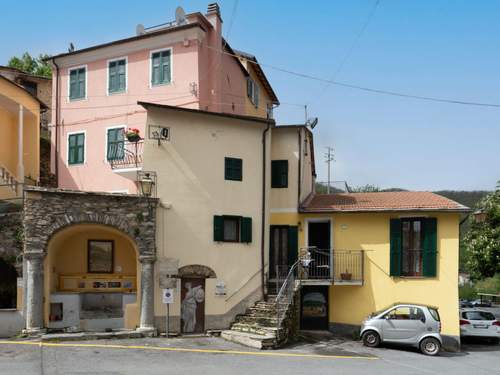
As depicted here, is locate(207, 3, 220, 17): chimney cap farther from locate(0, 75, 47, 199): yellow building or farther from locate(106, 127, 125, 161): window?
locate(0, 75, 47, 199): yellow building

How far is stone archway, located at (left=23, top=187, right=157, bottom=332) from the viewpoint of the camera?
17.2 meters

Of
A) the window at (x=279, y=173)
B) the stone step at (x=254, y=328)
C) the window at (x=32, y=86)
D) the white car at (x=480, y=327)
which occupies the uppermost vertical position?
the window at (x=32, y=86)

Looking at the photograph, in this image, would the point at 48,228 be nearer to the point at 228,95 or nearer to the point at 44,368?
the point at 44,368

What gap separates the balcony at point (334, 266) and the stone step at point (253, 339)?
3864 mm

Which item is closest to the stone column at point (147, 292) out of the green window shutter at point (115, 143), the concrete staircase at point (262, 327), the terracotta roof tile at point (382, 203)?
the concrete staircase at point (262, 327)

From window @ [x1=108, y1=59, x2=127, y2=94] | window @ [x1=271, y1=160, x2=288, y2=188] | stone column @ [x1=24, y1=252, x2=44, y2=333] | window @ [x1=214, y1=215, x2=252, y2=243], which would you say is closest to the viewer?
stone column @ [x1=24, y1=252, x2=44, y2=333]

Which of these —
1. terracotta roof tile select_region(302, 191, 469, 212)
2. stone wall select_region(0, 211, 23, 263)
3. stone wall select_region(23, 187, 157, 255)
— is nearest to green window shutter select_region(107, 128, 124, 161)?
stone wall select_region(23, 187, 157, 255)

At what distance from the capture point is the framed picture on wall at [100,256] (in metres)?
20.3

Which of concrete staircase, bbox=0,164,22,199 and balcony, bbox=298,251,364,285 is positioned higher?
concrete staircase, bbox=0,164,22,199

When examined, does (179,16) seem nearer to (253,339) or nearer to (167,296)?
(167,296)

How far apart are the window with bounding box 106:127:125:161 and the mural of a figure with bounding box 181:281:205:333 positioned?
814 centimetres

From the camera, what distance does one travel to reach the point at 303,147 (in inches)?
906

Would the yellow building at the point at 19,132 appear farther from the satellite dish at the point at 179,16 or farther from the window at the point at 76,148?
the satellite dish at the point at 179,16

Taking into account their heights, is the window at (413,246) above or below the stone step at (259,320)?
above
